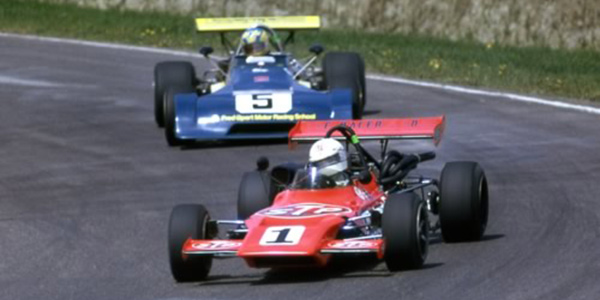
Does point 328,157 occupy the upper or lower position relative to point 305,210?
upper

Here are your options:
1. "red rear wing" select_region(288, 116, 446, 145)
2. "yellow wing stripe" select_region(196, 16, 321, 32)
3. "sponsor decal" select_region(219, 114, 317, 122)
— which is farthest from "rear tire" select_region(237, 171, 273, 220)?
"yellow wing stripe" select_region(196, 16, 321, 32)

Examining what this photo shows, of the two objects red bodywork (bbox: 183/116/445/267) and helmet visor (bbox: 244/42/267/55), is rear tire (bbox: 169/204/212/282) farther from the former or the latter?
helmet visor (bbox: 244/42/267/55)

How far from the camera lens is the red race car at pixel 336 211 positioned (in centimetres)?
984

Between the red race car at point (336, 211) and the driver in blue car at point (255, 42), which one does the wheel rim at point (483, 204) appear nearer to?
the red race car at point (336, 211)

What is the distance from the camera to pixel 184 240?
1017 centimetres

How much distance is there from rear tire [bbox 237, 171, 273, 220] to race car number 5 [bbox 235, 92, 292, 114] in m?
5.81

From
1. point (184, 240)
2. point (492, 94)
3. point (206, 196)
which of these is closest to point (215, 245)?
point (184, 240)

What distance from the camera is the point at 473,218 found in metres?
11.1

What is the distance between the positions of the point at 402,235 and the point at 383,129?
209cm

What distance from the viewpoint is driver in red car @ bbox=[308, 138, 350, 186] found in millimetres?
10977

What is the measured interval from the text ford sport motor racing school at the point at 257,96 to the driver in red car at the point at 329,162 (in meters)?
6.09

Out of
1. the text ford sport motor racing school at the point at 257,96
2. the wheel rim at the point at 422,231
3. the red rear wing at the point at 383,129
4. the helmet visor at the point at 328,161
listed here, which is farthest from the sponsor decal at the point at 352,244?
the text ford sport motor racing school at the point at 257,96

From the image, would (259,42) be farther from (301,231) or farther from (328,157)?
(301,231)

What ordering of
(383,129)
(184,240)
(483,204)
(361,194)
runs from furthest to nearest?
(383,129) → (483,204) → (361,194) → (184,240)
